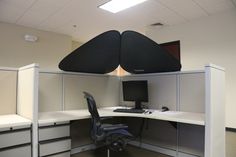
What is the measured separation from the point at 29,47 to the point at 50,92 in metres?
3.41

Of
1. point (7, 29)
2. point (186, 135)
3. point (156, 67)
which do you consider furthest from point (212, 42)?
point (7, 29)

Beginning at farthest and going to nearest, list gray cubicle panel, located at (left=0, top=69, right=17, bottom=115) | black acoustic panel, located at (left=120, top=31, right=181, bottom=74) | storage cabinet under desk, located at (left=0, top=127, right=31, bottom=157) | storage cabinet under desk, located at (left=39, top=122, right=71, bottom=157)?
black acoustic panel, located at (left=120, top=31, right=181, bottom=74) < gray cubicle panel, located at (left=0, top=69, right=17, bottom=115) < storage cabinet under desk, located at (left=39, top=122, right=71, bottom=157) < storage cabinet under desk, located at (left=0, top=127, right=31, bottom=157)

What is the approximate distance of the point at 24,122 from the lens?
1.89m

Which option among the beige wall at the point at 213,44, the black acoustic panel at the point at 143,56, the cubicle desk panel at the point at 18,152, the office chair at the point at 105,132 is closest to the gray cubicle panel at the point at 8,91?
the cubicle desk panel at the point at 18,152

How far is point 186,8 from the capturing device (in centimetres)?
401

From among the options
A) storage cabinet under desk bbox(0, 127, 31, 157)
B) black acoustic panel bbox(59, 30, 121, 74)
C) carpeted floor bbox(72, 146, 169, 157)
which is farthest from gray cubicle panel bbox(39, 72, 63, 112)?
carpeted floor bbox(72, 146, 169, 157)

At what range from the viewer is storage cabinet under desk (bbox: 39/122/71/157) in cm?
201

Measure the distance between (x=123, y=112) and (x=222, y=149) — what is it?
126cm

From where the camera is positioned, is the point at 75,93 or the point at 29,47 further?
the point at 29,47

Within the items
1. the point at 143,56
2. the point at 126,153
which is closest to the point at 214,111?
the point at 143,56

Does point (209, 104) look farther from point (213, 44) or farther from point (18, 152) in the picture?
point (213, 44)

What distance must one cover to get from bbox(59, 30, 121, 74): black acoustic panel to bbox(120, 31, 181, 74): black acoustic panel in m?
0.12

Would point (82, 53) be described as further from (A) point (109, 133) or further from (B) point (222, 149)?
(B) point (222, 149)

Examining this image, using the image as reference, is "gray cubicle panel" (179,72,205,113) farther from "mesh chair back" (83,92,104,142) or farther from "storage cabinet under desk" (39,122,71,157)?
"storage cabinet under desk" (39,122,71,157)
